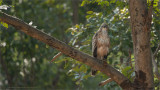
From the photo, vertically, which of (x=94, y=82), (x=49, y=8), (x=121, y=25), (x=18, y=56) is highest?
(x=49, y=8)

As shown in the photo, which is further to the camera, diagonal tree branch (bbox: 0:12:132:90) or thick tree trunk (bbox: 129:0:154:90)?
thick tree trunk (bbox: 129:0:154:90)

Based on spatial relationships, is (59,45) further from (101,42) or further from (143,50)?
(101,42)

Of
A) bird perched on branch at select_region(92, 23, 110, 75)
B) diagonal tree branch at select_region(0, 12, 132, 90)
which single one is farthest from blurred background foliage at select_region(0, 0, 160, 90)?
diagonal tree branch at select_region(0, 12, 132, 90)

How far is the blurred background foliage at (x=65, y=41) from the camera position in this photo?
5.56 meters

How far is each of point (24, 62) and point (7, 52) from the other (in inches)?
39.1

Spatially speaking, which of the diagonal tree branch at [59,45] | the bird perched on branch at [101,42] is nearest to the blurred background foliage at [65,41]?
the bird perched on branch at [101,42]

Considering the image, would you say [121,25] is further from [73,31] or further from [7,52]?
[7,52]

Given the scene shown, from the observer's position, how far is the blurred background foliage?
219 inches

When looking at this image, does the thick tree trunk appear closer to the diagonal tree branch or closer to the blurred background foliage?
the diagonal tree branch

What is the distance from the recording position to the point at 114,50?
729cm

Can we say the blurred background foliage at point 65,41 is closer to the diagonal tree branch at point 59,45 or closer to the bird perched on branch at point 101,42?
the bird perched on branch at point 101,42

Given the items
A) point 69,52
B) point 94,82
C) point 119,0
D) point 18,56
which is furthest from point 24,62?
point 69,52

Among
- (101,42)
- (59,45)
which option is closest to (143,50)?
(101,42)

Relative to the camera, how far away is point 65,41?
499 cm
